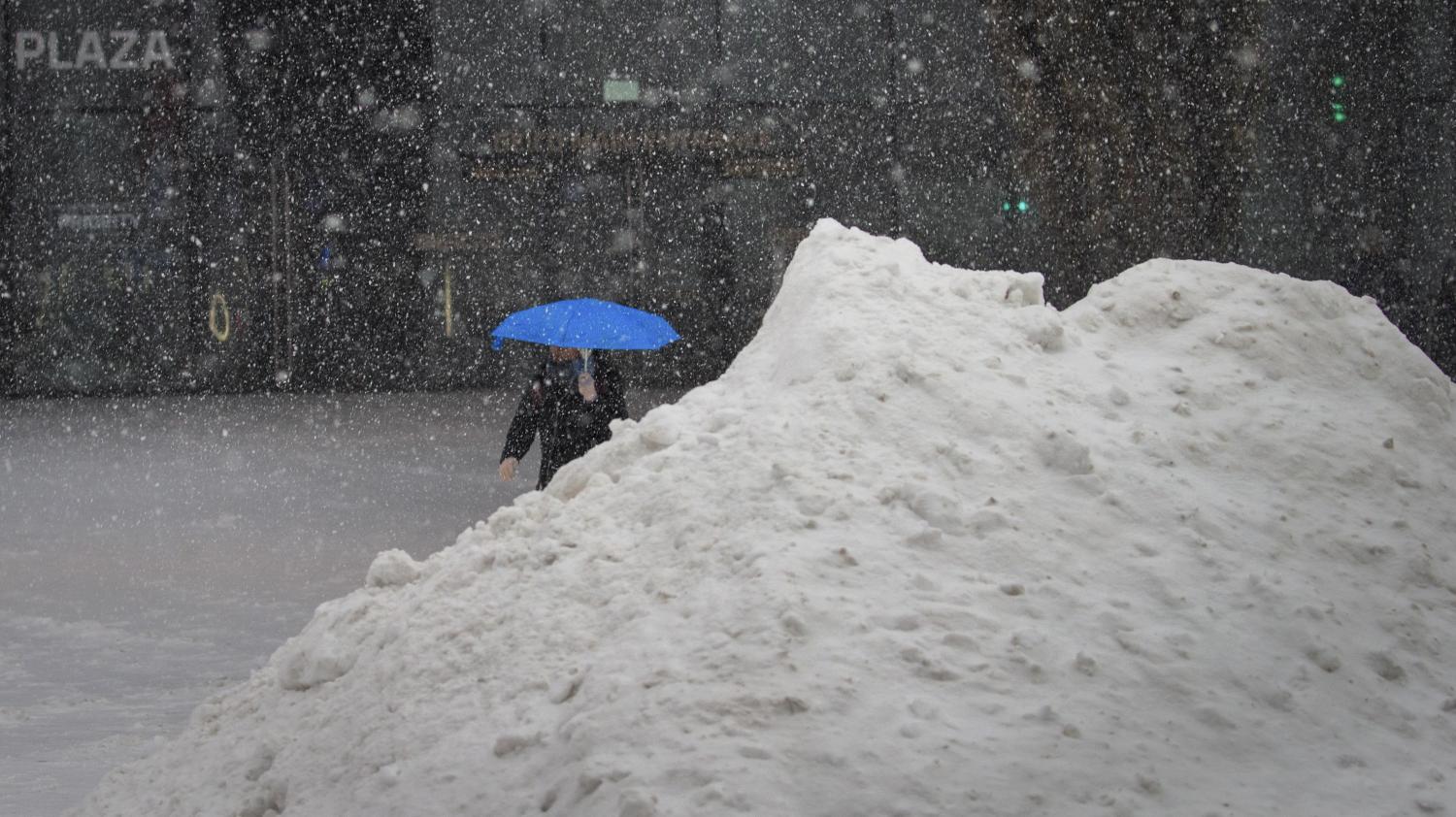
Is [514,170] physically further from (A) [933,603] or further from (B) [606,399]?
(A) [933,603]

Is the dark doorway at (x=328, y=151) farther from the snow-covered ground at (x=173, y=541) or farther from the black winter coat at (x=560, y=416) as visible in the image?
the black winter coat at (x=560, y=416)

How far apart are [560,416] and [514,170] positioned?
12.9 m

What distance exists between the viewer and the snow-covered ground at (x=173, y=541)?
5840 millimetres

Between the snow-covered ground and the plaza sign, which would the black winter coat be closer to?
the snow-covered ground

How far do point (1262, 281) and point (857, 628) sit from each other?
2.69 meters

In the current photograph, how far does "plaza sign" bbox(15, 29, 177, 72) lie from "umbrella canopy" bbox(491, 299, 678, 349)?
14.4 m

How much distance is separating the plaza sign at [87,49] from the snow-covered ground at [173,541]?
5364 mm

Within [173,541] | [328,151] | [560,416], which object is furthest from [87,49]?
[560,416]

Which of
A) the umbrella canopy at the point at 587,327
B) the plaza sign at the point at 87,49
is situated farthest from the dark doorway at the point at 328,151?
the umbrella canopy at the point at 587,327

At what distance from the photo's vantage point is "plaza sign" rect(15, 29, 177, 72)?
19.7 metres

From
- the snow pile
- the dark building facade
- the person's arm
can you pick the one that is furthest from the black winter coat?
the dark building facade

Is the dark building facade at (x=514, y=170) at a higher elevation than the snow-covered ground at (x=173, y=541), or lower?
higher

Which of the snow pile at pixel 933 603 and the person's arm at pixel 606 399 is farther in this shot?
the person's arm at pixel 606 399

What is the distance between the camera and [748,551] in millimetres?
3787
